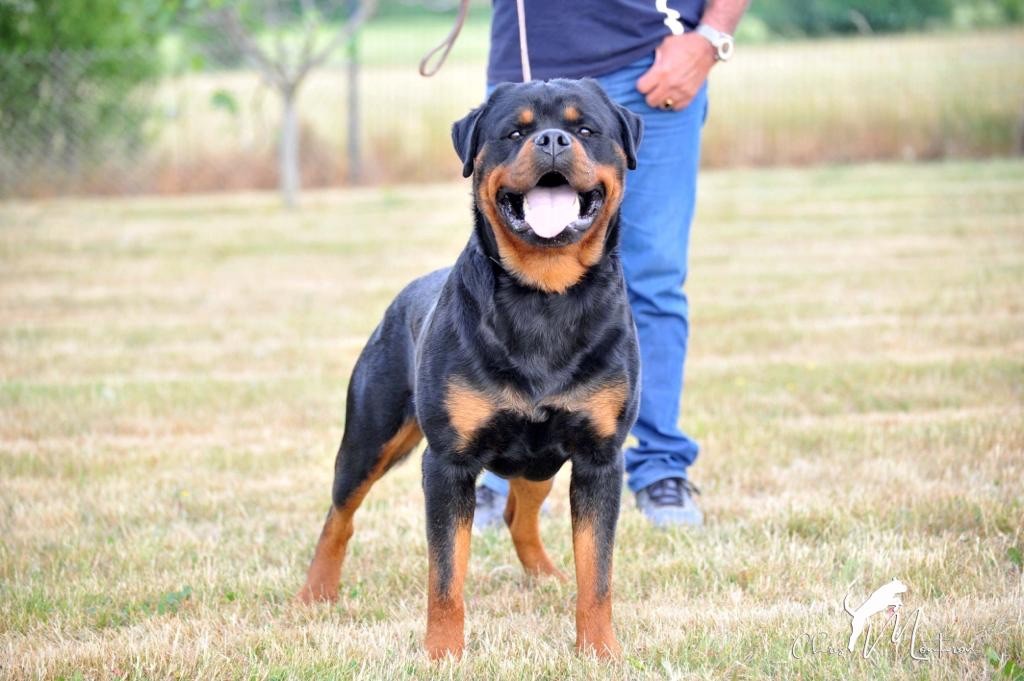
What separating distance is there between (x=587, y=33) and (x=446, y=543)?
2.01m

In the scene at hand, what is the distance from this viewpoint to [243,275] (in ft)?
34.1

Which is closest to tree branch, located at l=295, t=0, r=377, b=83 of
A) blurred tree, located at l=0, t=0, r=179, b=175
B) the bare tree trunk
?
the bare tree trunk

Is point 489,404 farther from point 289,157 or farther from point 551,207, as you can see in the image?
point 289,157

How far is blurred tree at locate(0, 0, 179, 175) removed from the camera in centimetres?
1512

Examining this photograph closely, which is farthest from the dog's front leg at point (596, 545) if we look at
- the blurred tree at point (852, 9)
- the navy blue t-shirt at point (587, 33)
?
the blurred tree at point (852, 9)

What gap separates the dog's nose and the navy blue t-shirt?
133cm

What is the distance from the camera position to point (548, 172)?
313cm

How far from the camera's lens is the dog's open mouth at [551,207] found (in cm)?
318

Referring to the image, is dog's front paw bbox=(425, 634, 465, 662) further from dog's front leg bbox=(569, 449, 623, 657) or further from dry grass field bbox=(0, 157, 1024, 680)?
dog's front leg bbox=(569, 449, 623, 657)

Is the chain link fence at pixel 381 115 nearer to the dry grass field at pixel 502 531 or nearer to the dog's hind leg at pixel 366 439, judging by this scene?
the dry grass field at pixel 502 531

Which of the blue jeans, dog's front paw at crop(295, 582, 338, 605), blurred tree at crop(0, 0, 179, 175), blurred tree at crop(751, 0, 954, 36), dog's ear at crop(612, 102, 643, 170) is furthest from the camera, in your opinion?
blurred tree at crop(751, 0, 954, 36)

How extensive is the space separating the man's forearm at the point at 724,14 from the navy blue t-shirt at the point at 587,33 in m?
0.09

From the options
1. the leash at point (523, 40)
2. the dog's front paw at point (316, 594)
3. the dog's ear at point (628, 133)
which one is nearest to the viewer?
the dog's ear at point (628, 133)

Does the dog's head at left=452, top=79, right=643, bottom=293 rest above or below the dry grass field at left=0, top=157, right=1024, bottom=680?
above
